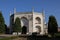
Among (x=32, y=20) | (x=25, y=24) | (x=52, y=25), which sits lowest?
(x=52, y=25)

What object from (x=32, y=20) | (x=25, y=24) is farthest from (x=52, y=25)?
(x=25, y=24)

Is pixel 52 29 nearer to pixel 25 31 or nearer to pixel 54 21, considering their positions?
pixel 54 21

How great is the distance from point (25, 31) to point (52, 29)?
17385 millimetres

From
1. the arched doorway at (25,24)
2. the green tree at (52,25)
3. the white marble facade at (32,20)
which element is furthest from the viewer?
the arched doorway at (25,24)

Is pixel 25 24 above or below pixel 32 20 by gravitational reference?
below

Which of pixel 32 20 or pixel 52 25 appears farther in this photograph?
pixel 32 20

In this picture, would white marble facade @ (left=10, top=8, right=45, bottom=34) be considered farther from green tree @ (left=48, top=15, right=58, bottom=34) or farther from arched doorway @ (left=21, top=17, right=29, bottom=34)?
green tree @ (left=48, top=15, right=58, bottom=34)

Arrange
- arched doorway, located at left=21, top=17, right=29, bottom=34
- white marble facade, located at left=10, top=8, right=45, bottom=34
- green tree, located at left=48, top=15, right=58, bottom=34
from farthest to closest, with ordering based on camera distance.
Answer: arched doorway, located at left=21, top=17, right=29, bottom=34
white marble facade, located at left=10, top=8, right=45, bottom=34
green tree, located at left=48, top=15, right=58, bottom=34

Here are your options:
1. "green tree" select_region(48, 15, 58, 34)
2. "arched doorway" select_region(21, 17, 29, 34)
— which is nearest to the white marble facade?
"arched doorway" select_region(21, 17, 29, 34)

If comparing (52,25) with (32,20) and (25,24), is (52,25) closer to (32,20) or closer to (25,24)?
(32,20)

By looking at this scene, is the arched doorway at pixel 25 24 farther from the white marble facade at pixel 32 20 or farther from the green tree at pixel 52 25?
the green tree at pixel 52 25

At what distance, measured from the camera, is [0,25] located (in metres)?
47.0

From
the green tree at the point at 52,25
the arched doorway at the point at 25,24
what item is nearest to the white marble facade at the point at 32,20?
the arched doorway at the point at 25,24

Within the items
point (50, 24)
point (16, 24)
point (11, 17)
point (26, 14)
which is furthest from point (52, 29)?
point (11, 17)
